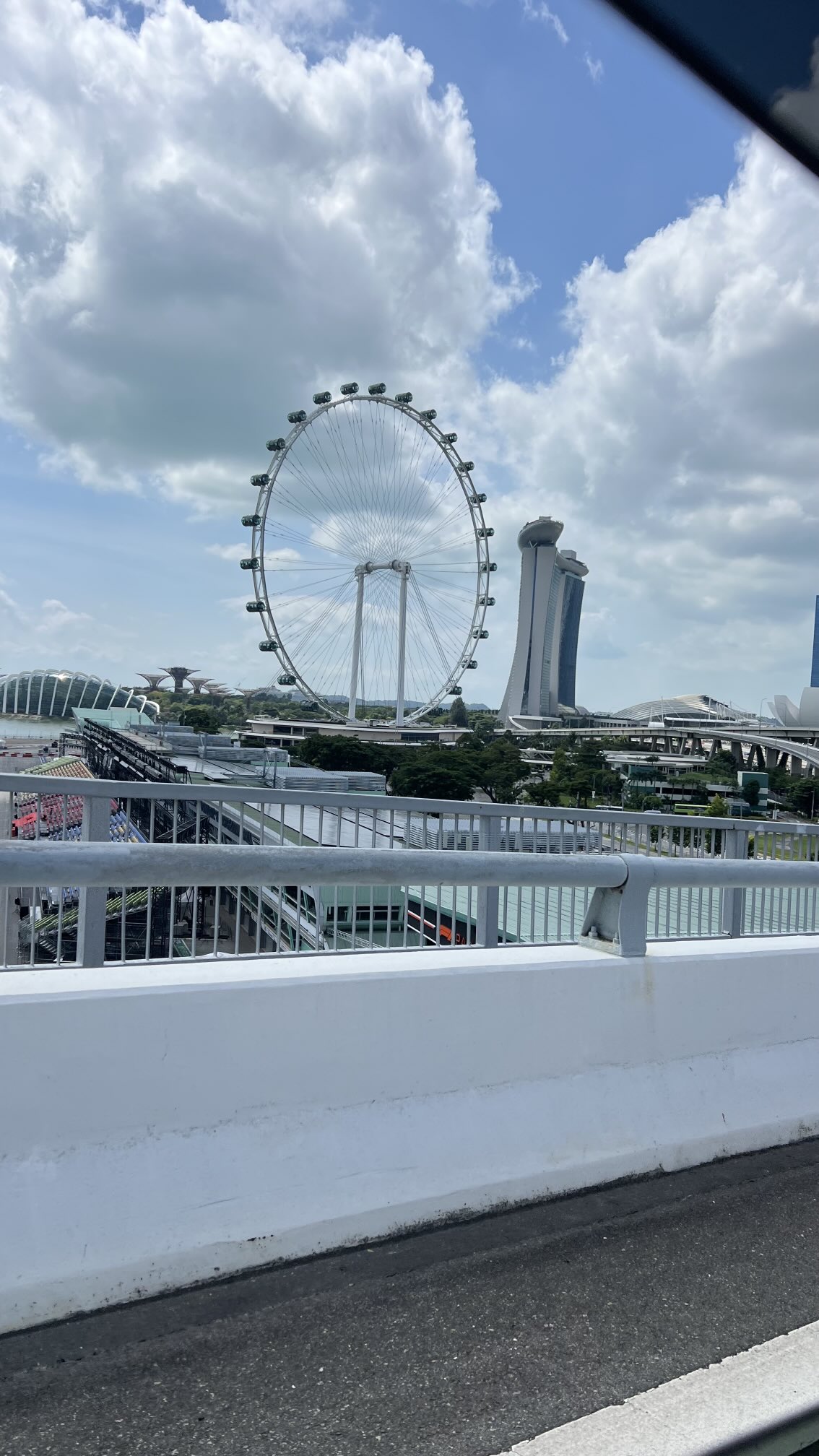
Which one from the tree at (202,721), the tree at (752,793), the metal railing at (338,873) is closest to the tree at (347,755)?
the tree at (202,721)

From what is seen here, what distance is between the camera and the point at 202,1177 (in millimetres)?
3189

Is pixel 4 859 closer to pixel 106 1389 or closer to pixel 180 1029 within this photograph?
pixel 180 1029

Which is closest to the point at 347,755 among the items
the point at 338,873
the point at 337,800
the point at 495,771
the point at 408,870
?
the point at 495,771

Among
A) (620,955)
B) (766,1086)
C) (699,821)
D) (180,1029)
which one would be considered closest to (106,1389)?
(180,1029)

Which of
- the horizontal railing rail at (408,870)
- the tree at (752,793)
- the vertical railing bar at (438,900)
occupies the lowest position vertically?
the tree at (752,793)

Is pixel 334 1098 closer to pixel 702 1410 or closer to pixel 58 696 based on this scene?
pixel 702 1410

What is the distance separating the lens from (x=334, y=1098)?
353 cm

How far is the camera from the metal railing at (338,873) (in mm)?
3449

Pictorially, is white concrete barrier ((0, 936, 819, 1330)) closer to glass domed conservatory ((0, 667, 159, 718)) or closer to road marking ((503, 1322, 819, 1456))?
road marking ((503, 1322, 819, 1456))

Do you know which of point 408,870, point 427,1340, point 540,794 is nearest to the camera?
point 427,1340

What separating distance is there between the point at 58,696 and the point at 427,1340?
155378 millimetres

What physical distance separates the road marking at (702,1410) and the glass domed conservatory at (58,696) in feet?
484

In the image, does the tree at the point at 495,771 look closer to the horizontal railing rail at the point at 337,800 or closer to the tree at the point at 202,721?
the tree at the point at 202,721

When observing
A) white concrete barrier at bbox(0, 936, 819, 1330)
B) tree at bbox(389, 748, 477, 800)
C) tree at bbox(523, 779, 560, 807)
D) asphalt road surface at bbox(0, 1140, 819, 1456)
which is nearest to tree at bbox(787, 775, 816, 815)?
tree at bbox(523, 779, 560, 807)
